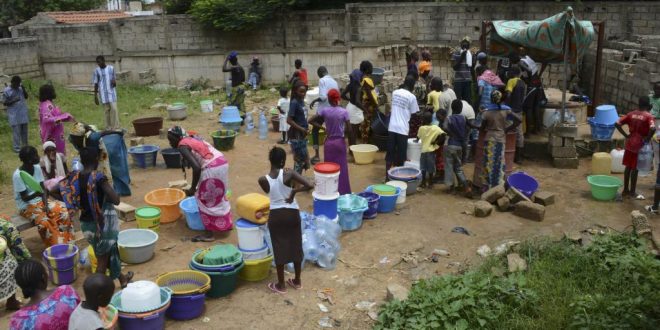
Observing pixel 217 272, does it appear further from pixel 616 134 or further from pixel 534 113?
pixel 616 134

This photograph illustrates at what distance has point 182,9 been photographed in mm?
21547

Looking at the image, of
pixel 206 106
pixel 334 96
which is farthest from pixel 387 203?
pixel 206 106

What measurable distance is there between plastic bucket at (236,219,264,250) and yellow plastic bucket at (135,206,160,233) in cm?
162

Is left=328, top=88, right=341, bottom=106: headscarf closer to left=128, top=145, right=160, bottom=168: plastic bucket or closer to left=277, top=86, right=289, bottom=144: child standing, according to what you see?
left=277, top=86, right=289, bottom=144: child standing

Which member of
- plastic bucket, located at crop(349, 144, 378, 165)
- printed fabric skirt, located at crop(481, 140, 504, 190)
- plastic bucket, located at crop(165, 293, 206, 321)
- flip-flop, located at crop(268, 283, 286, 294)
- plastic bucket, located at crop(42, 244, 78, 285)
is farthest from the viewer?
plastic bucket, located at crop(349, 144, 378, 165)

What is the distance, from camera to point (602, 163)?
9.28 metres

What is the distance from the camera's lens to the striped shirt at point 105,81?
38.0 ft

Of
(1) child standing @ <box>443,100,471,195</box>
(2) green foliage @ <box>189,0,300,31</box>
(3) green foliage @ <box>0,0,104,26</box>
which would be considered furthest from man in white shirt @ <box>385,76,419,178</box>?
(3) green foliage @ <box>0,0,104,26</box>

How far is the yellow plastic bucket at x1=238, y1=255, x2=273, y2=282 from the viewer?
5887 millimetres

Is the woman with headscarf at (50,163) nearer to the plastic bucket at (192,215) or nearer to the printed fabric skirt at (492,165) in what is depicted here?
the plastic bucket at (192,215)

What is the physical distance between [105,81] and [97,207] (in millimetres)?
7014

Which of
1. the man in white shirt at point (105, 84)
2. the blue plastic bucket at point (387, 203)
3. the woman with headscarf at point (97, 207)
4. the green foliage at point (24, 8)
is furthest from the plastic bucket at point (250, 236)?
the green foliage at point (24, 8)

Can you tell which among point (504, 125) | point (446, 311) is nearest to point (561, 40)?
point (504, 125)

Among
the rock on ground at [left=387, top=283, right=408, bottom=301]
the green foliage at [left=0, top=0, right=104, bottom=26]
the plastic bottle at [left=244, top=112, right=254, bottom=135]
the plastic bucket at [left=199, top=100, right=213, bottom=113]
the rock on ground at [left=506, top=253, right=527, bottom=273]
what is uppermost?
the green foliage at [left=0, top=0, right=104, bottom=26]
